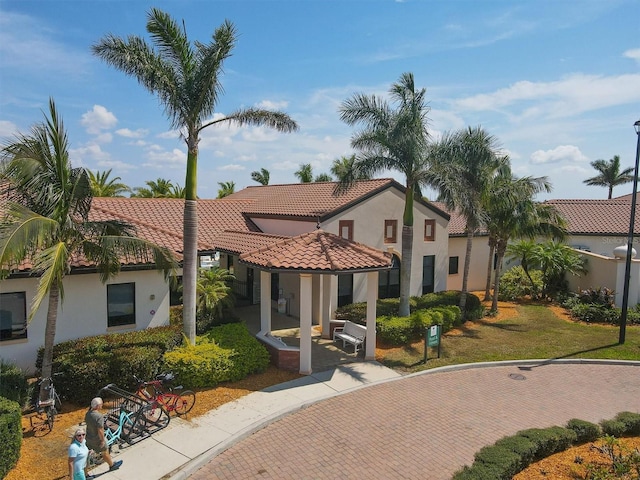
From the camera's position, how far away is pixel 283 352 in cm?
1348

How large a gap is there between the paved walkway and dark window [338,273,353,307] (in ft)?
18.0

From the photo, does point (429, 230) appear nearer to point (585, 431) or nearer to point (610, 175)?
point (585, 431)

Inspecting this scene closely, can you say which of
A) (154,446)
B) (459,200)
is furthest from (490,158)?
(154,446)

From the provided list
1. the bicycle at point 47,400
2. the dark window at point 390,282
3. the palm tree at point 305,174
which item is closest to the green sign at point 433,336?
the dark window at point 390,282

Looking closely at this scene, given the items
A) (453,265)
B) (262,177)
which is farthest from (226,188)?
(453,265)

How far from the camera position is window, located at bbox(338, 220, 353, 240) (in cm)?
1928

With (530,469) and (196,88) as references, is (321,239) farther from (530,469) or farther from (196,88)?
(530,469)

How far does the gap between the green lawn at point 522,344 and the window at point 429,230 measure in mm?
4736

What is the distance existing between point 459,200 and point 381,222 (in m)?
4.36

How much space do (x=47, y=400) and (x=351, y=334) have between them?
30.0 ft

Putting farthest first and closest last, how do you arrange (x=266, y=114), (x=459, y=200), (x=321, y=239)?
1. (x=459, y=200)
2. (x=321, y=239)
3. (x=266, y=114)

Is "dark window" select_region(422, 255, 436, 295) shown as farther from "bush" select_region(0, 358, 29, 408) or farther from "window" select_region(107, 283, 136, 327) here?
"bush" select_region(0, 358, 29, 408)

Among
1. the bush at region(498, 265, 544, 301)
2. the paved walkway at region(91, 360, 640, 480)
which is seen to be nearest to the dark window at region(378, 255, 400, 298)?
the paved walkway at region(91, 360, 640, 480)

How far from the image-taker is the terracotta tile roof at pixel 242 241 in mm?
17531
